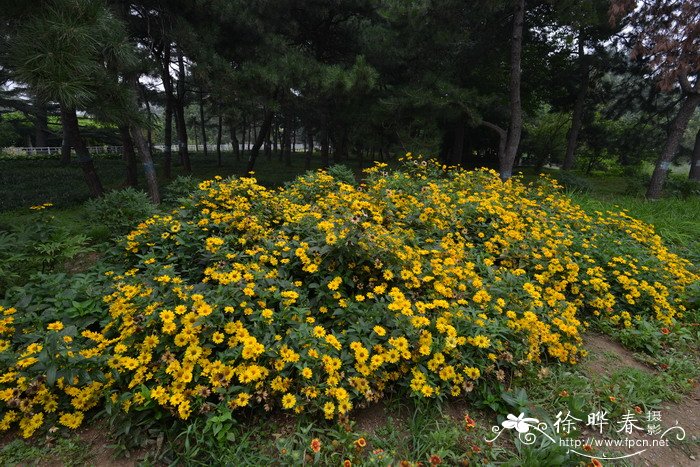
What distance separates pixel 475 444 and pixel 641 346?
6.15 feet

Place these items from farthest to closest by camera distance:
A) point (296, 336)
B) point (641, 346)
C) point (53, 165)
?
point (53, 165)
point (641, 346)
point (296, 336)

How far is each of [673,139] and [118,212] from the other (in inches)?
443

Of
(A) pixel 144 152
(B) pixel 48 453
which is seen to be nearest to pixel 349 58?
(A) pixel 144 152

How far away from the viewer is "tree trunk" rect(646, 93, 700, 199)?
26.5 ft

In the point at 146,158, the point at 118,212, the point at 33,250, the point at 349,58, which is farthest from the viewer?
the point at 349,58

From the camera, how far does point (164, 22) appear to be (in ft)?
23.1

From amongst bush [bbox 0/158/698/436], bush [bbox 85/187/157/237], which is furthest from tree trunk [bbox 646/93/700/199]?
bush [bbox 85/187/157/237]

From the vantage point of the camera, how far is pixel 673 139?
8.21 m

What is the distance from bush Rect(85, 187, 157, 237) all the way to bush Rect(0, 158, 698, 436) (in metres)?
0.73

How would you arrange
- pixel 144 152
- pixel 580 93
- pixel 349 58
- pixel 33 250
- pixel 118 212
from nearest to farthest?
pixel 33 250, pixel 118 212, pixel 144 152, pixel 349 58, pixel 580 93

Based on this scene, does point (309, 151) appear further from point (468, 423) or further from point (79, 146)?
point (468, 423)

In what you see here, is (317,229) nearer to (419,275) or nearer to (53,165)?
(419,275)

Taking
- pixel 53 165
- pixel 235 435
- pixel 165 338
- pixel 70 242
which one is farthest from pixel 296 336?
pixel 53 165

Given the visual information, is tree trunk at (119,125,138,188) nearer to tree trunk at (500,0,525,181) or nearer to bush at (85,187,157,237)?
bush at (85,187,157,237)
